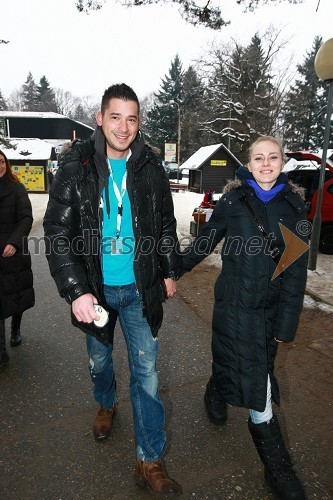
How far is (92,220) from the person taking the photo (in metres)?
2.14

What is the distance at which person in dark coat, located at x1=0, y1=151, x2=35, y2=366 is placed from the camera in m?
3.73

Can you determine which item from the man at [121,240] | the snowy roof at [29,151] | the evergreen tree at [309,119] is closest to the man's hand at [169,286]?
the man at [121,240]

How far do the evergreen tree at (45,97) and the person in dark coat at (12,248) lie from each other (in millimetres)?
85879

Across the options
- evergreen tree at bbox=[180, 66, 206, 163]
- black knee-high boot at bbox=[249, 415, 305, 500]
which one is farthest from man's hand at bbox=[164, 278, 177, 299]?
evergreen tree at bbox=[180, 66, 206, 163]

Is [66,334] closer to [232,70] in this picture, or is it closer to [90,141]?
[90,141]

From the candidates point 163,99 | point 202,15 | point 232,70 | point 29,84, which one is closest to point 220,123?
point 232,70

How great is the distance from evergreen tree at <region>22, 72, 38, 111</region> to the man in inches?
3481

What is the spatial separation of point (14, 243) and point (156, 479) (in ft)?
8.39

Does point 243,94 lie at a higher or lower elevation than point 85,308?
higher

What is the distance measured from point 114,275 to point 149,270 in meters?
0.22

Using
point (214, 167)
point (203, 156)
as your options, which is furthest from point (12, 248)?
point (203, 156)

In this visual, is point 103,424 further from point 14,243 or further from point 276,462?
point 14,243

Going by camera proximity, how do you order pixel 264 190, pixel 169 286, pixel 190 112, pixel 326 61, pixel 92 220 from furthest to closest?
1. pixel 190 112
2. pixel 326 61
3. pixel 169 286
4. pixel 264 190
5. pixel 92 220

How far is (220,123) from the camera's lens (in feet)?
121
